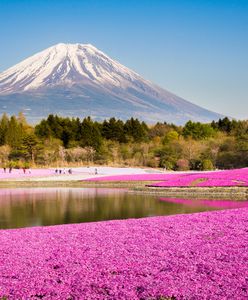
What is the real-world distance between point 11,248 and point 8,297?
12.1ft

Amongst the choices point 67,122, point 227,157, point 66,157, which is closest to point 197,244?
point 227,157

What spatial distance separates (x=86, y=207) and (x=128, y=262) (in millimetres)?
13926

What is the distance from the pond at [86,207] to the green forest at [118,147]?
28.2 meters

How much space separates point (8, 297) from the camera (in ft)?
25.8

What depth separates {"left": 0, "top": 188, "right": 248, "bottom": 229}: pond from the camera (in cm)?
1960

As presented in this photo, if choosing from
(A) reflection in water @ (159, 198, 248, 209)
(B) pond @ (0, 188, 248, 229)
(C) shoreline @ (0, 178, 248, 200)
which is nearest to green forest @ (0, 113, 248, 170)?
(C) shoreline @ (0, 178, 248, 200)

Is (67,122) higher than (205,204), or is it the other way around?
(67,122)

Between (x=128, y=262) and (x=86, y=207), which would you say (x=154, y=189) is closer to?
(x=86, y=207)

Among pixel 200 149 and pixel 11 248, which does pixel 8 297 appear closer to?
pixel 11 248

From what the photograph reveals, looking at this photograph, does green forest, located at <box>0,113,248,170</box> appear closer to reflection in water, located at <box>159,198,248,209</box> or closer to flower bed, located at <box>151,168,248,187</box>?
flower bed, located at <box>151,168,248,187</box>

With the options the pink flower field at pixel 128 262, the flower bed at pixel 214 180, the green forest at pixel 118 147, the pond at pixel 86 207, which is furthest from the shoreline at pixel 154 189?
the green forest at pixel 118 147

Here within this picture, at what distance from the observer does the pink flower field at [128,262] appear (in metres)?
7.90

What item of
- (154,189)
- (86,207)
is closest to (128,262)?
(86,207)

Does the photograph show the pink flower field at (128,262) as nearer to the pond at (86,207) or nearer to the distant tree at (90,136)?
the pond at (86,207)
